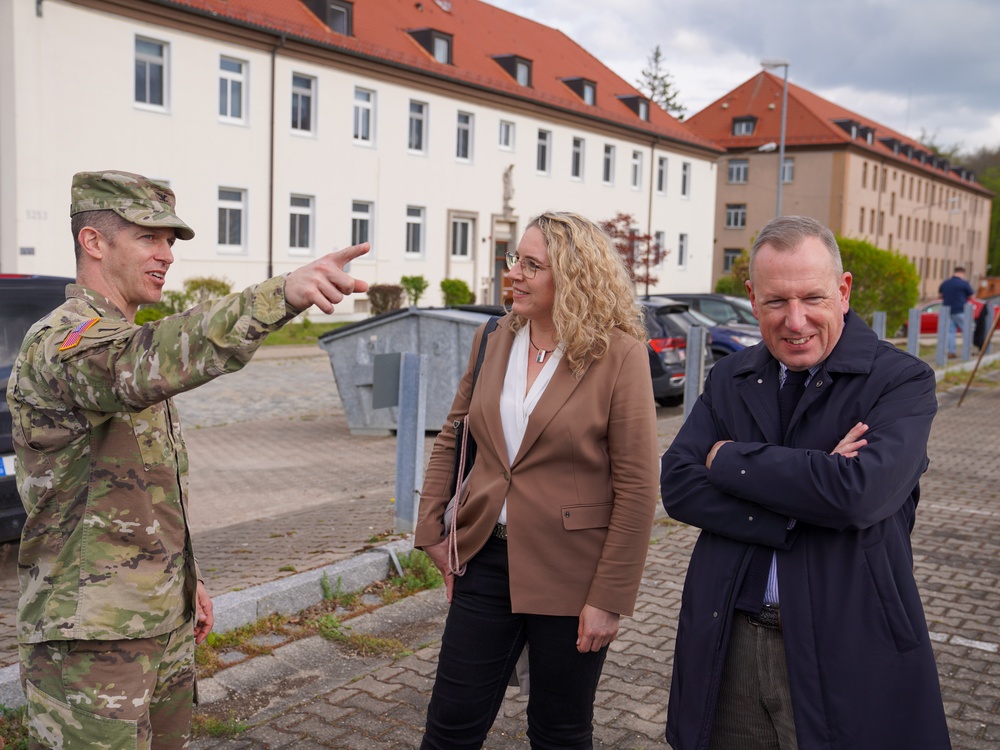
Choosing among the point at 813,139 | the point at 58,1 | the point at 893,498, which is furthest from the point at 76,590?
the point at 813,139

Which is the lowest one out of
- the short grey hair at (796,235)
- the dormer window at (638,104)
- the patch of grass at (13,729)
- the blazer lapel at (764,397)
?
the patch of grass at (13,729)

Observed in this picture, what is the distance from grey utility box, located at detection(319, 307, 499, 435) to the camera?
11.0m

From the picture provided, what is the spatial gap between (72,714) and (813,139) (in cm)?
6444

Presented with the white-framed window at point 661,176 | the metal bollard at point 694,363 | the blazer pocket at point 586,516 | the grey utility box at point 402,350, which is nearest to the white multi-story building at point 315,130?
the white-framed window at point 661,176

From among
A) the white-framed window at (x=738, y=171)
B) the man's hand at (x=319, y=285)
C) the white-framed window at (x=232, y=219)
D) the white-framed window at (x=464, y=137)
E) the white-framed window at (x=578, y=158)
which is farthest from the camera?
the white-framed window at (x=738, y=171)

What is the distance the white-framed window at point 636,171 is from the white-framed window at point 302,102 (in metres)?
18.1

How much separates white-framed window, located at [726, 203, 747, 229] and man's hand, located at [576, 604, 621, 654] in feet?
209

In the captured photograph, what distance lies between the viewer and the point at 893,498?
2355 millimetres

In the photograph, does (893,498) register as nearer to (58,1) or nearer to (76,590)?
(76,590)

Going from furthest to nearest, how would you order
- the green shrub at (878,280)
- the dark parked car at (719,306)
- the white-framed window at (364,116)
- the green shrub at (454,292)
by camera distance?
the green shrub at (454,292) → the white-framed window at (364,116) → the green shrub at (878,280) → the dark parked car at (719,306)

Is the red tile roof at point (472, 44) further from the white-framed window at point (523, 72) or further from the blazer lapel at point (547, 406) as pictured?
the blazer lapel at point (547, 406)

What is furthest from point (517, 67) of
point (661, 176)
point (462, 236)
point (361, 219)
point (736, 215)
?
point (736, 215)

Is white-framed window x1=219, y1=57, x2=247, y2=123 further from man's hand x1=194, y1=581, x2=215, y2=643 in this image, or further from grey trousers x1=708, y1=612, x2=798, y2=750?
grey trousers x1=708, y1=612, x2=798, y2=750

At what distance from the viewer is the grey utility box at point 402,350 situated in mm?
10969
